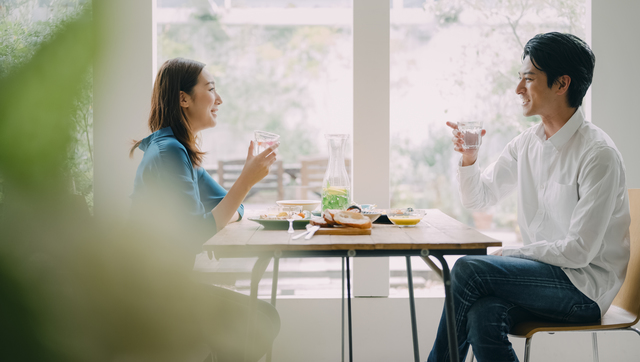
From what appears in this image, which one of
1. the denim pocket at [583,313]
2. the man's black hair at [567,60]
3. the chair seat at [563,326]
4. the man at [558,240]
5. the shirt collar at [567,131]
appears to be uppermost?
the man's black hair at [567,60]

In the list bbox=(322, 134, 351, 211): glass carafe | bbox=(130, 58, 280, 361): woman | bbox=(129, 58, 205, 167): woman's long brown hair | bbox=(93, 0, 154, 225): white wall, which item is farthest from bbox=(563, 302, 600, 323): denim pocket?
bbox=(93, 0, 154, 225): white wall

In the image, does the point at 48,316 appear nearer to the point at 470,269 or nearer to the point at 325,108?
the point at 470,269

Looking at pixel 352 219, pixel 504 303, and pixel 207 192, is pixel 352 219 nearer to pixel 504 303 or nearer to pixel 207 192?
pixel 504 303

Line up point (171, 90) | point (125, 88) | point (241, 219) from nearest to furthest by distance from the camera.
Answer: point (171, 90)
point (241, 219)
point (125, 88)

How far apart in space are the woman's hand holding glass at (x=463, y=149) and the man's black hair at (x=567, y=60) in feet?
0.97

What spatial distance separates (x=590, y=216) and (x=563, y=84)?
1.59 ft

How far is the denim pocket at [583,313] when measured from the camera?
55.1 inches

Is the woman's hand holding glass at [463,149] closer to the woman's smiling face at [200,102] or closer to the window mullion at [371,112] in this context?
the window mullion at [371,112]

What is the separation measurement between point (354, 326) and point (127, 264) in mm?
1936

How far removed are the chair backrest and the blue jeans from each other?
0.17m

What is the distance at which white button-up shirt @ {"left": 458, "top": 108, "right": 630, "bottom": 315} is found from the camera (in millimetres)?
1383

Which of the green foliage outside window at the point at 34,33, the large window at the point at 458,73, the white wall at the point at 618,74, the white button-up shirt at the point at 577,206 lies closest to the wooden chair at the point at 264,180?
the large window at the point at 458,73

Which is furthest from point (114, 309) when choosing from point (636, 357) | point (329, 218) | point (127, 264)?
point (636, 357)

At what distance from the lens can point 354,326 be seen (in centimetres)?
231
